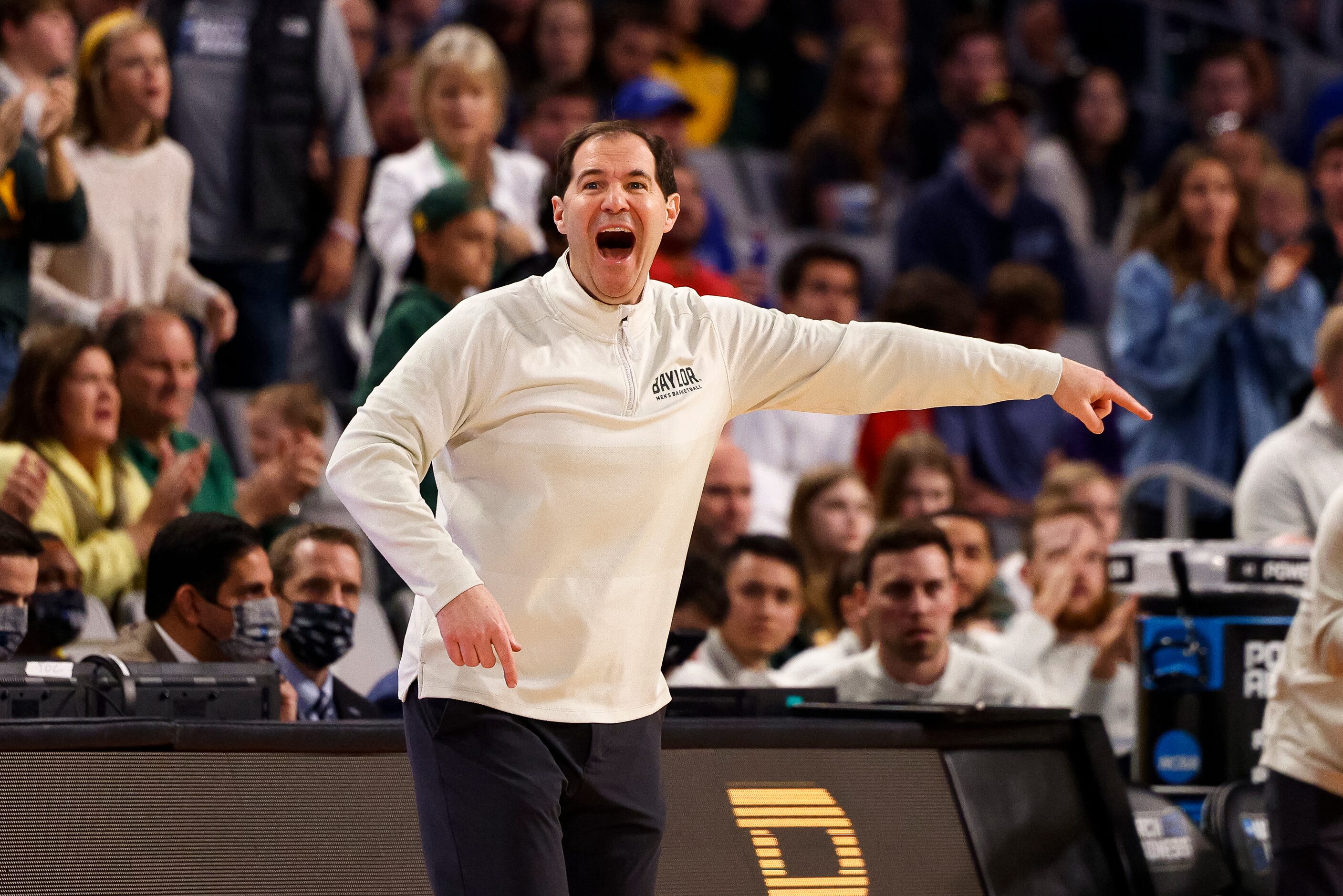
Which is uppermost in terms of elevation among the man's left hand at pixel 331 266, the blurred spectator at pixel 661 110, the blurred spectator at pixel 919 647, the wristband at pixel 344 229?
the blurred spectator at pixel 661 110

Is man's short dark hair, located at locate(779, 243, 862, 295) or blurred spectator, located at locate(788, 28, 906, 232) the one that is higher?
blurred spectator, located at locate(788, 28, 906, 232)

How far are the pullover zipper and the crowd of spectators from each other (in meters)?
1.93

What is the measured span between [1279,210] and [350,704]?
252 inches

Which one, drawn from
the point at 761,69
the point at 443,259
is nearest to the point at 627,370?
the point at 443,259

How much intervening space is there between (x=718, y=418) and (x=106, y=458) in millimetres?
3331

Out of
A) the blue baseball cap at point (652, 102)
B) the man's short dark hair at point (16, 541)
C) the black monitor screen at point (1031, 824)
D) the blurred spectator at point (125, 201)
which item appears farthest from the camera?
the blue baseball cap at point (652, 102)

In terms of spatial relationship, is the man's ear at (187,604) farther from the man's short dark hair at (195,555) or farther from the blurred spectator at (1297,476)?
the blurred spectator at (1297,476)

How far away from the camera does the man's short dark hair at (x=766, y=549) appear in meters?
6.39

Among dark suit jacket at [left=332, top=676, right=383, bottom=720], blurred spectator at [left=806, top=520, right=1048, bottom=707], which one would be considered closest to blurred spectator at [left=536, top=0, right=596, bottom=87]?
blurred spectator at [left=806, top=520, right=1048, bottom=707]

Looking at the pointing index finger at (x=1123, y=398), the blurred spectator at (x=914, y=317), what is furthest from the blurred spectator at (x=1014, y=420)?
the pointing index finger at (x=1123, y=398)

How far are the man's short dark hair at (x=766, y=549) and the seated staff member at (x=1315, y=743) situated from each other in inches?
83.5

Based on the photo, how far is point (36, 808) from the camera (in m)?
3.77

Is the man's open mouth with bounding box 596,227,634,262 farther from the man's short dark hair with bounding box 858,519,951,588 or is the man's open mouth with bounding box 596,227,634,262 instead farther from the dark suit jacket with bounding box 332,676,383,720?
the man's short dark hair with bounding box 858,519,951,588

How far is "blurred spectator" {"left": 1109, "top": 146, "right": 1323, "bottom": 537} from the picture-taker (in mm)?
8094
